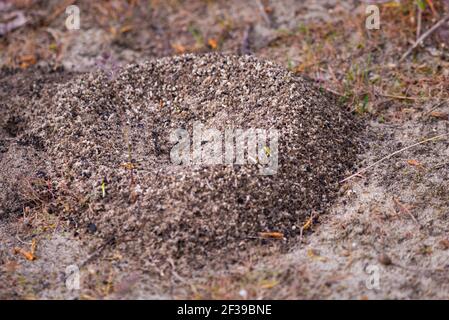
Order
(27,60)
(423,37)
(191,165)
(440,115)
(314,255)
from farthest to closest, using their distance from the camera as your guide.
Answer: (27,60)
(423,37)
(440,115)
(191,165)
(314,255)

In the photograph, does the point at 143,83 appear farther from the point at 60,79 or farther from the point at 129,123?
the point at 60,79

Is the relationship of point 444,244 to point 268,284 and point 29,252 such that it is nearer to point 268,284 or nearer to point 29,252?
point 268,284

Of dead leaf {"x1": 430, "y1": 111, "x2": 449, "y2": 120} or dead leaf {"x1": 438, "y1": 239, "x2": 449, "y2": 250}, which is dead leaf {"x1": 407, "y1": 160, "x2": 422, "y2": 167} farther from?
dead leaf {"x1": 438, "y1": 239, "x2": 449, "y2": 250}

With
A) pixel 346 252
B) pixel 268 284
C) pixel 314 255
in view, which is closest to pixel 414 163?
pixel 346 252

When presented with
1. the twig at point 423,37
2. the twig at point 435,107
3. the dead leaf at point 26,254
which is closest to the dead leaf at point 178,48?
the twig at point 423,37

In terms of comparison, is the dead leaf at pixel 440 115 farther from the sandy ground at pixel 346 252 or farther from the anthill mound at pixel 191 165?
the anthill mound at pixel 191 165

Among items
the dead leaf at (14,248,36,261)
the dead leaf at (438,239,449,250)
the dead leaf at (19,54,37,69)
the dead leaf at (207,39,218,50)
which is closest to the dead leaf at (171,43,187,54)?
the dead leaf at (207,39,218,50)

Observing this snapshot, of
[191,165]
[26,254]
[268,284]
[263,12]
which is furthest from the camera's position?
[263,12]
